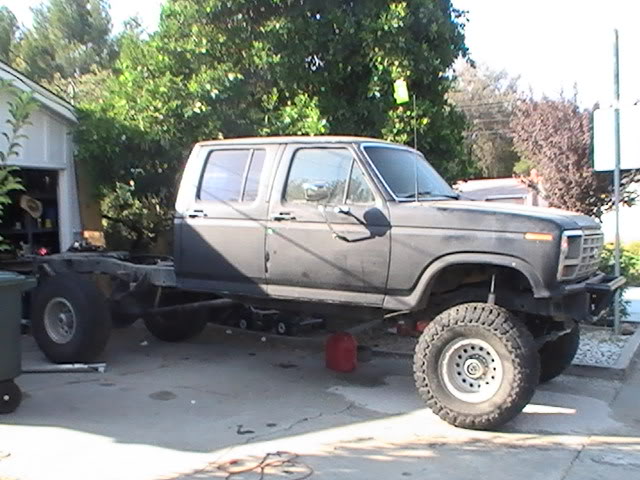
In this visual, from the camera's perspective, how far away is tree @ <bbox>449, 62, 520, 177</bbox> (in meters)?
43.3

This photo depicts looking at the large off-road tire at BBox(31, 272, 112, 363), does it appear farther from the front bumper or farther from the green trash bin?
the front bumper

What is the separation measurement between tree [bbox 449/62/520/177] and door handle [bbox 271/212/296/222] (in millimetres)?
34555

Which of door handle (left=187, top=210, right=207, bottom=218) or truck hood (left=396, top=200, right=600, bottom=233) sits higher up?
door handle (left=187, top=210, right=207, bottom=218)

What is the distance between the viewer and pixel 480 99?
48.1 meters

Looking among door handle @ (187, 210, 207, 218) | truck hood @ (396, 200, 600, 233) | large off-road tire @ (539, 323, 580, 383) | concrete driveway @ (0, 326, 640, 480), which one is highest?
door handle @ (187, 210, 207, 218)

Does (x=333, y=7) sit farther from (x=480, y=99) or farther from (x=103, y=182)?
(x=480, y=99)

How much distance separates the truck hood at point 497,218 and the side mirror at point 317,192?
0.79m

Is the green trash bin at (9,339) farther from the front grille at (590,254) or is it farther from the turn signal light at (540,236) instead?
the front grille at (590,254)

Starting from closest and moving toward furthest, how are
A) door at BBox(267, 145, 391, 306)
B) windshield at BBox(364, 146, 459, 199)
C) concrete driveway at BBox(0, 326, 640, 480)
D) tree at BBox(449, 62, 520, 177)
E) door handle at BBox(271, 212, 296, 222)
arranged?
concrete driveway at BBox(0, 326, 640, 480) → door at BBox(267, 145, 391, 306) → windshield at BBox(364, 146, 459, 199) → door handle at BBox(271, 212, 296, 222) → tree at BBox(449, 62, 520, 177)

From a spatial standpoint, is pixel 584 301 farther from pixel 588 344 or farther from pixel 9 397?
pixel 9 397

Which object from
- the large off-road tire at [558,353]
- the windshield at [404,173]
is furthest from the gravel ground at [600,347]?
the windshield at [404,173]

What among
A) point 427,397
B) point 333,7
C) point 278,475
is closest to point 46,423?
point 278,475

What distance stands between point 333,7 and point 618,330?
5.75 m

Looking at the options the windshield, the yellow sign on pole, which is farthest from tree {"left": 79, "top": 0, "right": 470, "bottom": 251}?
the windshield
